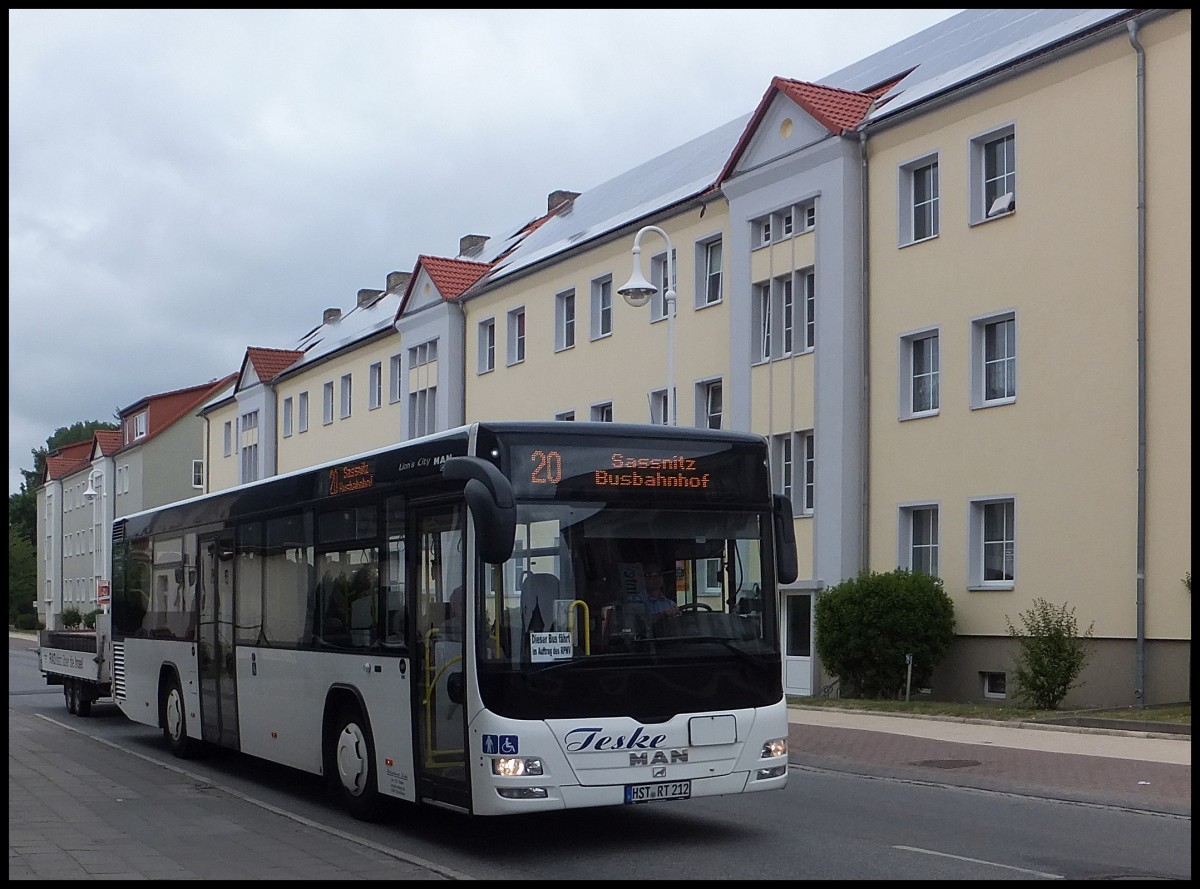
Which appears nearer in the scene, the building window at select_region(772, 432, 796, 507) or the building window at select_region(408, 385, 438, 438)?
Answer: the building window at select_region(772, 432, 796, 507)

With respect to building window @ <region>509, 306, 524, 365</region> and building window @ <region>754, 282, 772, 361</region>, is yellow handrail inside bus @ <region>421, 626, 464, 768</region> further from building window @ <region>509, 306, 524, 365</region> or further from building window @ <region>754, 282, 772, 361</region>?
building window @ <region>509, 306, 524, 365</region>

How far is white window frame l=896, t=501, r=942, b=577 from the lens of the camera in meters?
A: 26.2

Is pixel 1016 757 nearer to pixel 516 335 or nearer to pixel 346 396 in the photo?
pixel 516 335

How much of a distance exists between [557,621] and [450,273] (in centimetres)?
3550

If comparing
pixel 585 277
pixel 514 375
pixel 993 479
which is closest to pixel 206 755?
pixel 993 479

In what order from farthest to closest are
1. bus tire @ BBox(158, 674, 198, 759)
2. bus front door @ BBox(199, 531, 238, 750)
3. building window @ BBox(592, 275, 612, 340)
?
1. building window @ BBox(592, 275, 612, 340)
2. bus tire @ BBox(158, 674, 198, 759)
3. bus front door @ BBox(199, 531, 238, 750)

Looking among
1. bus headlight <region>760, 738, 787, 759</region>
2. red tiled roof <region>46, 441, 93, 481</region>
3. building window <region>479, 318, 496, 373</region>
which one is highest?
building window <region>479, 318, 496, 373</region>

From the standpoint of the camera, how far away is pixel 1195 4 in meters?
20.8

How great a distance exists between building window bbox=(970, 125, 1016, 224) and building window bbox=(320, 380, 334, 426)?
3255 cm

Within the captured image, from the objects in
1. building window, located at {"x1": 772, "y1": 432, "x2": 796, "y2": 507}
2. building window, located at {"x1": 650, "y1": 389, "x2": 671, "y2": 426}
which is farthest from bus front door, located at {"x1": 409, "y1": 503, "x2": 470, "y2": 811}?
building window, located at {"x1": 650, "y1": 389, "x2": 671, "y2": 426}

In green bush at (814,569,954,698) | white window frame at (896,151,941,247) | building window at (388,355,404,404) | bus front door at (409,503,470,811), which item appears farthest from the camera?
building window at (388,355,404,404)

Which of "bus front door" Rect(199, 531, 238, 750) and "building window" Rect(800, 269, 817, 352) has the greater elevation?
"building window" Rect(800, 269, 817, 352)

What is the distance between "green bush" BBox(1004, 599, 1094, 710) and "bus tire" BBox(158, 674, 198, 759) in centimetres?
1185

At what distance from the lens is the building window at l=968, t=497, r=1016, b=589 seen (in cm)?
2466
